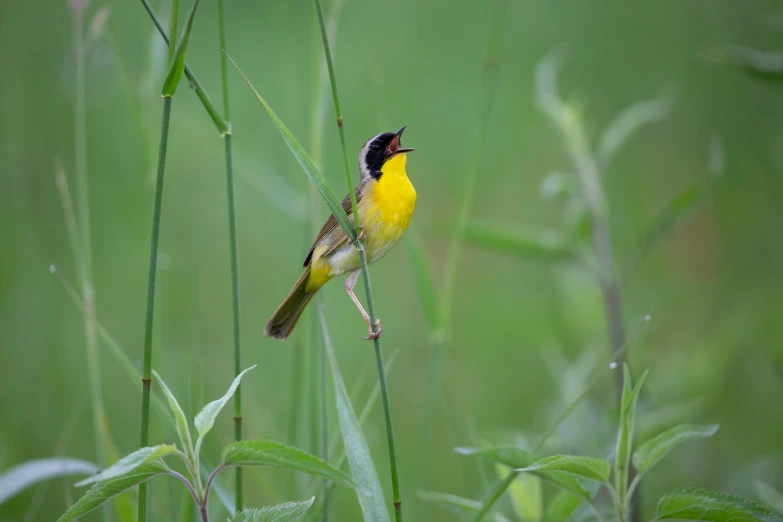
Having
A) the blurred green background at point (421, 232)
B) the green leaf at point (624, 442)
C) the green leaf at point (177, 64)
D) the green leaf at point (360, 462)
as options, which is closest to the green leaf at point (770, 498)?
the green leaf at point (624, 442)

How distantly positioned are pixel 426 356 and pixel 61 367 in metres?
2.38

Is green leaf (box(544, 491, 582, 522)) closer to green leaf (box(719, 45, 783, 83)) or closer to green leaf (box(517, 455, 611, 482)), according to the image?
green leaf (box(517, 455, 611, 482))

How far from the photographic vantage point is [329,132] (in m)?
5.90

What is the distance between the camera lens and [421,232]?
498cm

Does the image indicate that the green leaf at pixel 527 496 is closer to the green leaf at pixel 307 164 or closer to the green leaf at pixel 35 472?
the green leaf at pixel 307 164

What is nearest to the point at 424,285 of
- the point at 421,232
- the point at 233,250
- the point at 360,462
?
the point at 233,250

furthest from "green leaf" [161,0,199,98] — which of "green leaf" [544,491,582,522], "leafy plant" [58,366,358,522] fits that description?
"green leaf" [544,491,582,522]

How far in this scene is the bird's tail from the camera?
2537 millimetres

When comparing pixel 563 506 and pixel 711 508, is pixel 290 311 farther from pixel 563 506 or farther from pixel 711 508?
pixel 711 508

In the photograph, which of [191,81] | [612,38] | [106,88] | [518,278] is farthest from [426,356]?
[612,38]

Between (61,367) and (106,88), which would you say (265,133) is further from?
(61,367)

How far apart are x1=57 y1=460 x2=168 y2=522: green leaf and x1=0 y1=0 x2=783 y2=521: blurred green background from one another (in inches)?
32.6

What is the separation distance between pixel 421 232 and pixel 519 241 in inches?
97.4

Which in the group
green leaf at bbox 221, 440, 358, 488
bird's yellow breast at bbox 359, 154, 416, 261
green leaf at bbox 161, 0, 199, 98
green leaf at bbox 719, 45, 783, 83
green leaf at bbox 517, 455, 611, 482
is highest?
green leaf at bbox 719, 45, 783, 83
